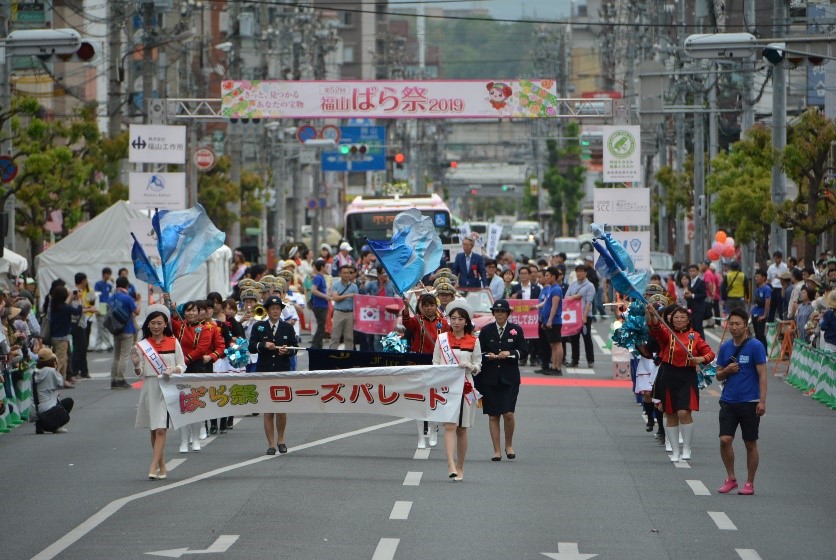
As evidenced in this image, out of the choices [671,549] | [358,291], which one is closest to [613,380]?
[358,291]

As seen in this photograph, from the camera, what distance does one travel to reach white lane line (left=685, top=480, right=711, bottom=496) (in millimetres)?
14250

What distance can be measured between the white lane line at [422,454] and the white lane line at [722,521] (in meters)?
4.14

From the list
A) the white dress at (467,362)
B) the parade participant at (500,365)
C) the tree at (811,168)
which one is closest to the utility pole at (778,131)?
the tree at (811,168)

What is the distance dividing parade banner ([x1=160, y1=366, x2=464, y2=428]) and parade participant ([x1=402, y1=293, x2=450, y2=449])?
125cm

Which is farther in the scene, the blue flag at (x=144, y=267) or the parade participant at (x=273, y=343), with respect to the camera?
the blue flag at (x=144, y=267)

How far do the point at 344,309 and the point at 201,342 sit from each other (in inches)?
423

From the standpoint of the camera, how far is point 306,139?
57.5m

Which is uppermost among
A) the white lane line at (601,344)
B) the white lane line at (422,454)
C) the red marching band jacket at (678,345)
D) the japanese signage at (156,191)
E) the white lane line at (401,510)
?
the japanese signage at (156,191)

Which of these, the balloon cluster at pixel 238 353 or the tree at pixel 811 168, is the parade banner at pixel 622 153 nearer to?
the tree at pixel 811 168

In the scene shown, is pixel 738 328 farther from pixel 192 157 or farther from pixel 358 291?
pixel 192 157

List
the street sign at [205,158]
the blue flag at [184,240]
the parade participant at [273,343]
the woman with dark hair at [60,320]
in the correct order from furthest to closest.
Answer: the street sign at [205,158]
the woman with dark hair at [60,320]
the blue flag at [184,240]
the parade participant at [273,343]

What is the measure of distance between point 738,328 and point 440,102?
75.5 ft

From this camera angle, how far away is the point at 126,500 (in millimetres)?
13688

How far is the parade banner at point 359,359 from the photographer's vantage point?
1639cm
